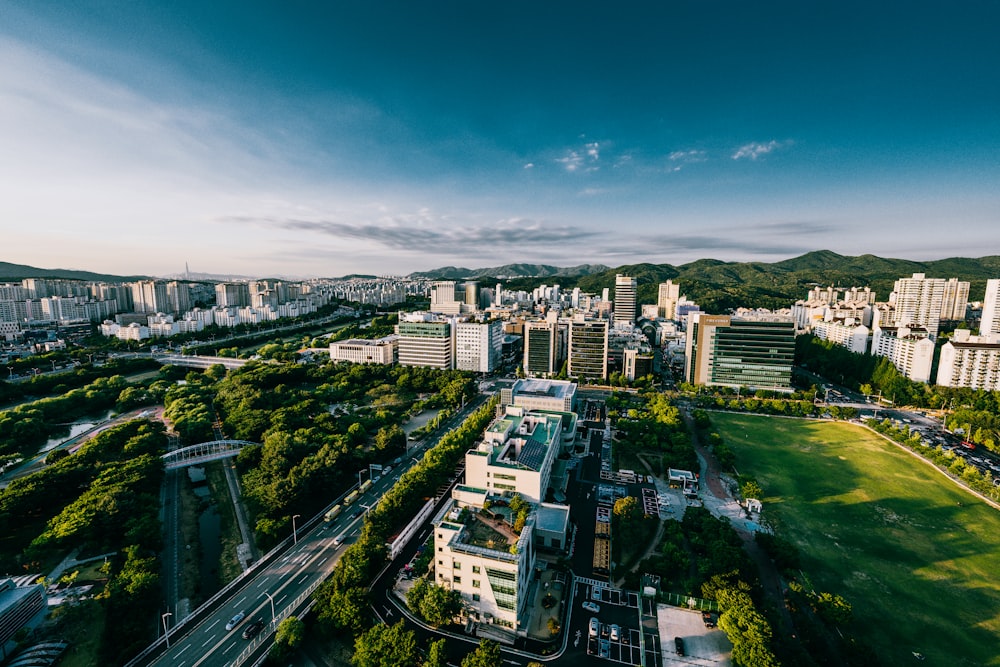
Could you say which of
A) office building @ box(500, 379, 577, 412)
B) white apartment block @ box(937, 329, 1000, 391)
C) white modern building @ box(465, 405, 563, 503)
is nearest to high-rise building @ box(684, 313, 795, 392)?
white apartment block @ box(937, 329, 1000, 391)

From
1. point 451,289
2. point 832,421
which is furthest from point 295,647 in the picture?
point 451,289

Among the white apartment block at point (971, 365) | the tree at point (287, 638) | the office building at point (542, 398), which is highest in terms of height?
the white apartment block at point (971, 365)

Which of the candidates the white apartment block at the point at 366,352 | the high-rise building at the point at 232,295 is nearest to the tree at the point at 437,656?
the white apartment block at the point at 366,352

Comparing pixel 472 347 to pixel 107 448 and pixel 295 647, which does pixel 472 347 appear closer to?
pixel 107 448

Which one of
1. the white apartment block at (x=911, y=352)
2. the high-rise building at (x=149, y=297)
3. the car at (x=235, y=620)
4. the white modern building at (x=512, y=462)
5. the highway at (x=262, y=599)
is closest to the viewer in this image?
the highway at (x=262, y=599)

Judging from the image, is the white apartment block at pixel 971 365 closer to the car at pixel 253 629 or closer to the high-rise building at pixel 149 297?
the car at pixel 253 629

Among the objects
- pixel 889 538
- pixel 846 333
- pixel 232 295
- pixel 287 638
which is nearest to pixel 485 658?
pixel 287 638

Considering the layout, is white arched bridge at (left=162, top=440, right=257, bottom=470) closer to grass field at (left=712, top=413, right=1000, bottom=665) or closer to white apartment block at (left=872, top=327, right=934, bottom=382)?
grass field at (left=712, top=413, right=1000, bottom=665)

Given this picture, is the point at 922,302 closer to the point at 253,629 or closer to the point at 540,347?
the point at 540,347
